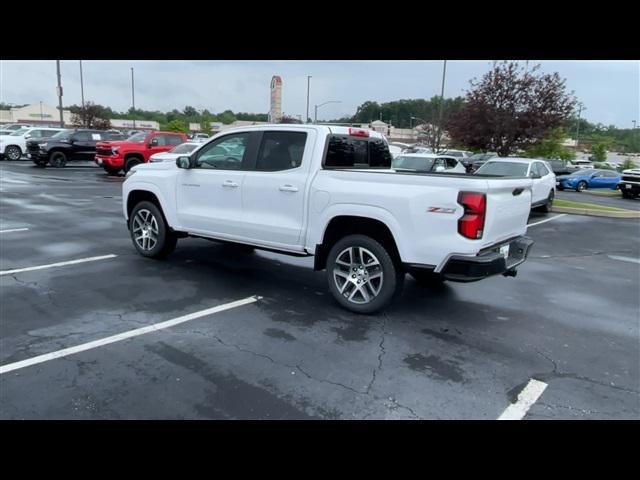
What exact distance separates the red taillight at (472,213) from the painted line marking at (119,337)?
247 cm

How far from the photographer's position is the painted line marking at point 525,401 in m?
3.14

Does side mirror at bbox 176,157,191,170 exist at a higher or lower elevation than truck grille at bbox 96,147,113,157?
higher

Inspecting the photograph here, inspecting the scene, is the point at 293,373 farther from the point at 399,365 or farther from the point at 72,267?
the point at 72,267

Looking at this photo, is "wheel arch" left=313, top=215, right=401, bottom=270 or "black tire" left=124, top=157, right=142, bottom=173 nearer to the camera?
"wheel arch" left=313, top=215, right=401, bottom=270

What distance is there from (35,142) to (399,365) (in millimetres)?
24741

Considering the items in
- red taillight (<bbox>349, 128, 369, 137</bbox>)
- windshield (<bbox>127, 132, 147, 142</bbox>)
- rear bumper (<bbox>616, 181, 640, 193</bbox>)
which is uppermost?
red taillight (<bbox>349, 128, 369, 137</bbox>)

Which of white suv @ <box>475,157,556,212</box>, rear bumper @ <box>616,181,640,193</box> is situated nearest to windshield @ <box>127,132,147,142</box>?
white suv @ <box>475,157,556,212</box>

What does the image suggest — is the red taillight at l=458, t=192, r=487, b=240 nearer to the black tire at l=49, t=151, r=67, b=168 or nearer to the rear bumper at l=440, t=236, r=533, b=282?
the rear bumper at l=440, t=236, r=533, b=282

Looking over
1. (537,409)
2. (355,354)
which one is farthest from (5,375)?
(537,409)

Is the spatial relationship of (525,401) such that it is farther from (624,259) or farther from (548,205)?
(548,205)

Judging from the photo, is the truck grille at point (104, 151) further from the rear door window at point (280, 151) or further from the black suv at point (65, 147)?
the rear door window at point (280, 151)

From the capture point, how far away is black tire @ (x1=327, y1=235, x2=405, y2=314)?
4691 mm

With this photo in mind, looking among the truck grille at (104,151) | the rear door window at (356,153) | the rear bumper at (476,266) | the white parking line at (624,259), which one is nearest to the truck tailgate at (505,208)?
the rear bumper at (476,266)

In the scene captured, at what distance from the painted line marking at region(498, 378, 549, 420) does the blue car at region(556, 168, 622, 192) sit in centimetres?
2523
